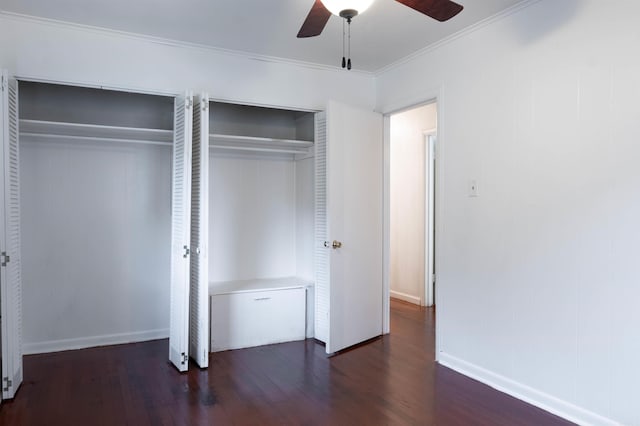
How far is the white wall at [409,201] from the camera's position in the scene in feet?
18.2

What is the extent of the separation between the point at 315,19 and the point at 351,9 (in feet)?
1.16

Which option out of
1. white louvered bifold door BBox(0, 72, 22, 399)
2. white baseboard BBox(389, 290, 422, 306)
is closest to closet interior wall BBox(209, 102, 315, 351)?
white louvered bifold door BBox(0, 72, 22, 399)

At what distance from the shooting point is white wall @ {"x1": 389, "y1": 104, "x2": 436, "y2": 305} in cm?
555

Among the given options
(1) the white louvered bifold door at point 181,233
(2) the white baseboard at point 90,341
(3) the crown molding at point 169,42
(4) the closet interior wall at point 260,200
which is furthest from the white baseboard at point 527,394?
(3) the crown molding at point 169,42

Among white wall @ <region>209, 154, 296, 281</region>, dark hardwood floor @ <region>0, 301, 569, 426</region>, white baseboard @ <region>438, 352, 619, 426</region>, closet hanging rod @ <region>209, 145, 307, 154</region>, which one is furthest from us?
white wall @ <region>209, 154, 296, 281</region>

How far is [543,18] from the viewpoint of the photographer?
2.77 m

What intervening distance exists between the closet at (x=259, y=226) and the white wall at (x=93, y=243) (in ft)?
1.71

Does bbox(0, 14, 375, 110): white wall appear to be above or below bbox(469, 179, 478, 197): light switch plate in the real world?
above

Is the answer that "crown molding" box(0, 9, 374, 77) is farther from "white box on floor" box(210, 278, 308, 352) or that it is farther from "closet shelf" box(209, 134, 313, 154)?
"white box on floor" box(210, 278, 308, 352)

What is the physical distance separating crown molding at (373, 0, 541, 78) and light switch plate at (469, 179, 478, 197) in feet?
3.59

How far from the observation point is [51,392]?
2.95m

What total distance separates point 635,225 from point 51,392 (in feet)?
11.9

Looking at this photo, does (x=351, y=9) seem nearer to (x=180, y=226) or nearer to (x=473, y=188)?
(x=473, y=188)

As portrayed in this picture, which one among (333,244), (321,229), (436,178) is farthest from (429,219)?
(333,244)
